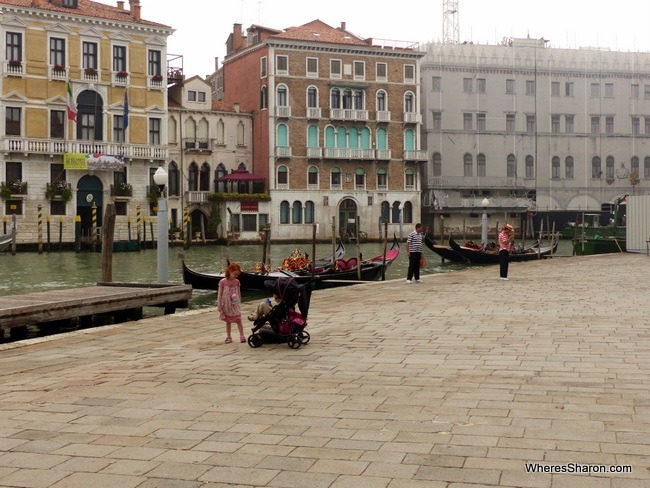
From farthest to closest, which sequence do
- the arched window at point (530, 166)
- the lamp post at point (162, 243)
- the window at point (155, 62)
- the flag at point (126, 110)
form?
the arched window at point (530, 166) < the window at point (155, 62) < the flag at point (126, 110) < the lamp post at point (162, 243)

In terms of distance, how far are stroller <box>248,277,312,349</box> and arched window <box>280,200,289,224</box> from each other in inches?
1611

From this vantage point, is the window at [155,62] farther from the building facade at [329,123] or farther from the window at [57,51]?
the building facade at [329,123]

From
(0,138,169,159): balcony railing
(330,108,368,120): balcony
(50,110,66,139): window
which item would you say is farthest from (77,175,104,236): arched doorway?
(330,108,368,120): balcony

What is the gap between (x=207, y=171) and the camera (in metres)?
49.4

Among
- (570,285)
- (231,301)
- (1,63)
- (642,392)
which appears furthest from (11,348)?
(1,63)

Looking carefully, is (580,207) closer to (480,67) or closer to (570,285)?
(480,67)

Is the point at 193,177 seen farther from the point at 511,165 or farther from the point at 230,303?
the point at 230,303

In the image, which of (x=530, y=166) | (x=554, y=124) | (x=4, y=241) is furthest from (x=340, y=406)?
(x=554, y=124)

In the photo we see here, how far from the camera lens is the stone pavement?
14.9ft

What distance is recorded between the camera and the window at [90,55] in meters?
42.8

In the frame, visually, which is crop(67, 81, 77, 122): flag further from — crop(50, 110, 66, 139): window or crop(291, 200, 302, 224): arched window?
crop(291, 200, 302, 224): arched window

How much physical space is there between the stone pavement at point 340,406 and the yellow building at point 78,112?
32380mm

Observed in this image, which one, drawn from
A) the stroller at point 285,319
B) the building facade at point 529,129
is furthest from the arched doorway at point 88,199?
the stroller at point 285,319

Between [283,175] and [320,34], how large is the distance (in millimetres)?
8896
